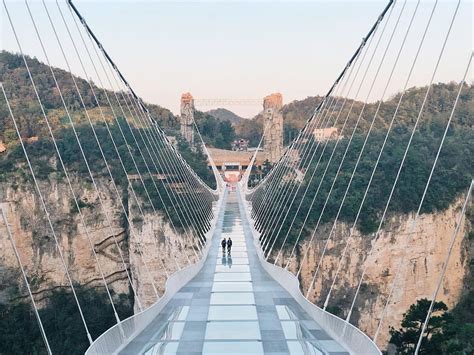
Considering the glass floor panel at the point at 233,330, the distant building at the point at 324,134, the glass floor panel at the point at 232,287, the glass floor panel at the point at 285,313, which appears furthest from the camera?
the distant building at the point at 324,134

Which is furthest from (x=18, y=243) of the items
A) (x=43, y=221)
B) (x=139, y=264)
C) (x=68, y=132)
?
(x=68, y=132)

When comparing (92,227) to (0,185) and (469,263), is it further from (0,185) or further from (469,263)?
(469,263)

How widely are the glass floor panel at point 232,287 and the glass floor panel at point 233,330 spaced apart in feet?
7.43

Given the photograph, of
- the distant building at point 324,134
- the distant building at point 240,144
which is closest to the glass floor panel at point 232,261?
the distant building at point 324,134

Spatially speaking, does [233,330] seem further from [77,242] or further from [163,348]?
[77,242]

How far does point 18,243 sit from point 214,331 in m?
19.0

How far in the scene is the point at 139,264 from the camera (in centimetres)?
2497

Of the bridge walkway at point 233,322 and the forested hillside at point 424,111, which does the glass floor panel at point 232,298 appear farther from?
the forested hillside at point 424,111

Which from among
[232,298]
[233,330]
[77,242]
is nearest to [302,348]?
[233,330]

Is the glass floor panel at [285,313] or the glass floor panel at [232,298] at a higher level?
the glass floor panel at [285,313]

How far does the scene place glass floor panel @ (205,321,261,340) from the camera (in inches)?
281

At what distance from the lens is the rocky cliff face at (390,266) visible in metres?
21.1

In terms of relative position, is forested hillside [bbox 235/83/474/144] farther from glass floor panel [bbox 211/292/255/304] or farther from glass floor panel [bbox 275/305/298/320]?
glass floor panel [bbox 275/305/298/320]

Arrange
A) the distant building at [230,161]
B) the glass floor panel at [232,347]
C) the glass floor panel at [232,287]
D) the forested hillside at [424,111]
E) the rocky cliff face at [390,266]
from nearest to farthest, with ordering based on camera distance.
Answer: the glass floor panel at [232,347], the glass floor panel at [232,287], the rocky cliff face at [390,266], the forested hillside at [424,111], the distant building at [230,161]
